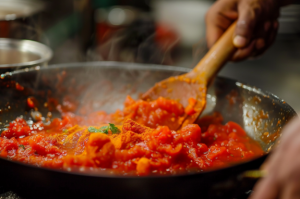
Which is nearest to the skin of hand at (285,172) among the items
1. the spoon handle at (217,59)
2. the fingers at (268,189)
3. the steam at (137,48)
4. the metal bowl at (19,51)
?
the fingers at (268,189)

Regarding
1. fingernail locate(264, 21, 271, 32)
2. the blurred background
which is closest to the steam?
the blurred background

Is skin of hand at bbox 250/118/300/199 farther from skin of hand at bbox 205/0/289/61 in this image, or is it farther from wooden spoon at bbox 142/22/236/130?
skin of hand at bbox 205/0/289/61

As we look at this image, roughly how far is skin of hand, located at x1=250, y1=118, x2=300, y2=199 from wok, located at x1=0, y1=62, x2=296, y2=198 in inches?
11.9

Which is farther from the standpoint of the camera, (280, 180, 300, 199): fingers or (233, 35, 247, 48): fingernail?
(233, 35, 247, 48): fingernail

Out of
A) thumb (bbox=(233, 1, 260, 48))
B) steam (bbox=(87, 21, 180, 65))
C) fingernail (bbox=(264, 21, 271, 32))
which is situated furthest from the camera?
steam (bbox=(87, 21, 180, 65))

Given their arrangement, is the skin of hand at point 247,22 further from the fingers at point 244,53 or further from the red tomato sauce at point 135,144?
the red tomato sauce at point 135,144

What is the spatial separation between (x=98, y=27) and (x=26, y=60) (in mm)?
3085

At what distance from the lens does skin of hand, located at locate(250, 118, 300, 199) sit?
26.0 inches

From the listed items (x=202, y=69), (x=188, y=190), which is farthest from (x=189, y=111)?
(x=188, y=190)

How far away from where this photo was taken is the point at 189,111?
204cm

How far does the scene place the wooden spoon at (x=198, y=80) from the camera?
213 cm

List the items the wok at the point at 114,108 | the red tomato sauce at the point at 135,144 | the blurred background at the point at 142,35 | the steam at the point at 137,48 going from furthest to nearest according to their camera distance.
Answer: the steam at the point at 137,48 → the blurred background at the point at 142,35 → the red tomato sauce at the point at 135,144 → the wok at the point at 114,108

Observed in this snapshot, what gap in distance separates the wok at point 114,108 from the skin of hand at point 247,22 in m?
0.42

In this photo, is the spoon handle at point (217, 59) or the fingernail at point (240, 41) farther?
the spoon handle at point (217, 59)
